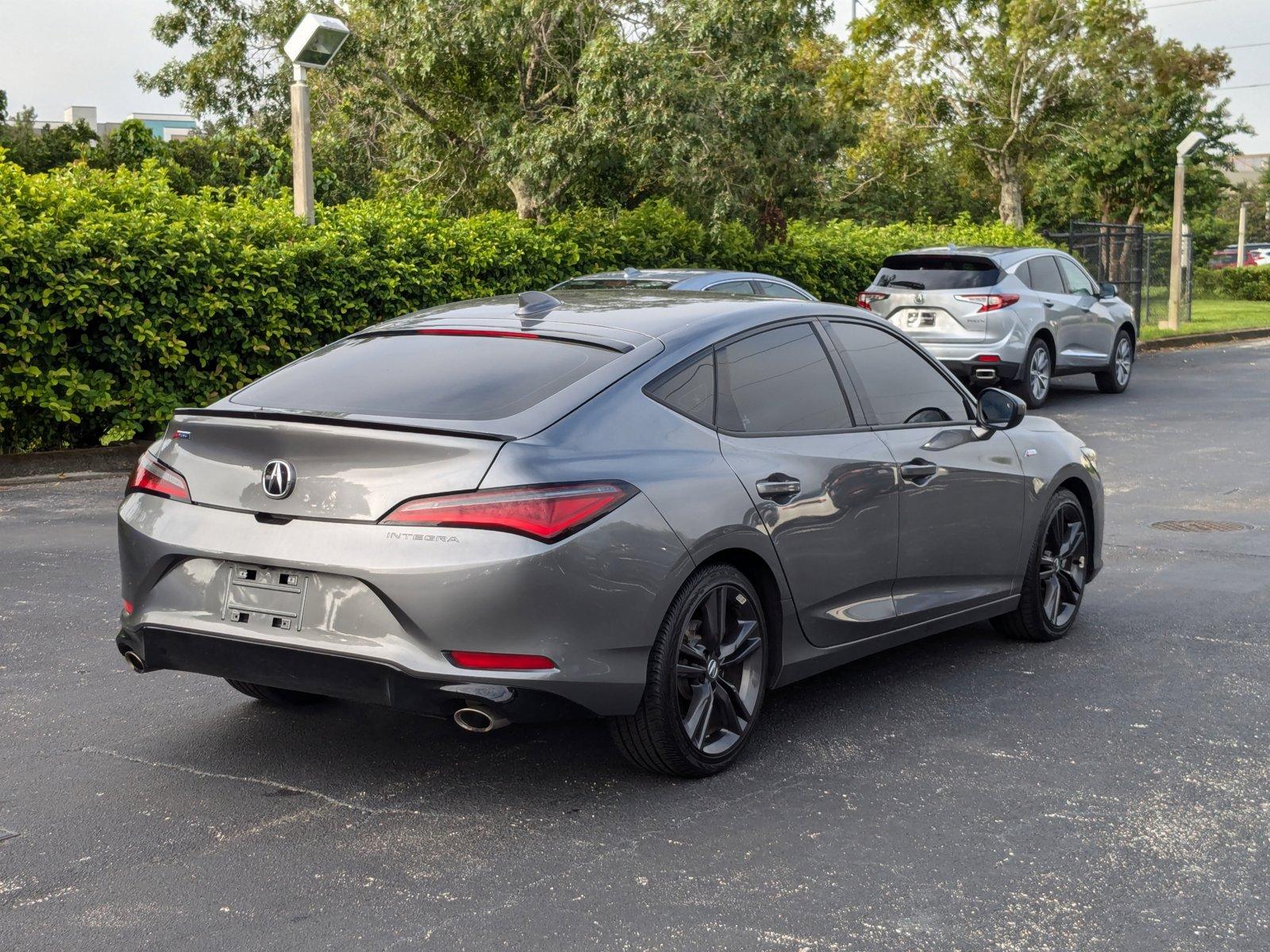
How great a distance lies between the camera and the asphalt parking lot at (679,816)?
385cm

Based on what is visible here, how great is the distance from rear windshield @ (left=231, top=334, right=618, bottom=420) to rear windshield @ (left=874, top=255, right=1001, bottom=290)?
42.8 ft

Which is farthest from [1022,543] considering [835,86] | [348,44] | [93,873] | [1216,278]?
[1216,278]

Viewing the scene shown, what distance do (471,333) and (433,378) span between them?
0.36 metres

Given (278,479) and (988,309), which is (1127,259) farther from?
(278,479)

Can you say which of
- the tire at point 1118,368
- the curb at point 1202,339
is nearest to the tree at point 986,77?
the curb at point 1202,339

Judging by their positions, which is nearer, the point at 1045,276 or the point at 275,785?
the point at 275,785

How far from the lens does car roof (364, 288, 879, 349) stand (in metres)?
5.29

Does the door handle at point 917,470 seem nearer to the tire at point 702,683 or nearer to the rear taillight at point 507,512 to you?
the tire at point 702,683

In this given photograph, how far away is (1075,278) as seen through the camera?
19188 millimetres

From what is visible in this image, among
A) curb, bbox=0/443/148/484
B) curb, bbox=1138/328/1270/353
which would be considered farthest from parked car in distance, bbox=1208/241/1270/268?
curb, bbox=0/443/148/484

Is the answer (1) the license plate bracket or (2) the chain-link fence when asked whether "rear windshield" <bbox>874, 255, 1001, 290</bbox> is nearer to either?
(2) the chain-link fence

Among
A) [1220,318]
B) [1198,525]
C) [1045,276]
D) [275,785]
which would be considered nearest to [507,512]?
[275,785]

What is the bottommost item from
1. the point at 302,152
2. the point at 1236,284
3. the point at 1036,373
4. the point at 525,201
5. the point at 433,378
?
the point at 1236,284

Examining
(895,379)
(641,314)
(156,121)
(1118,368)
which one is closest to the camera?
(641,314)
